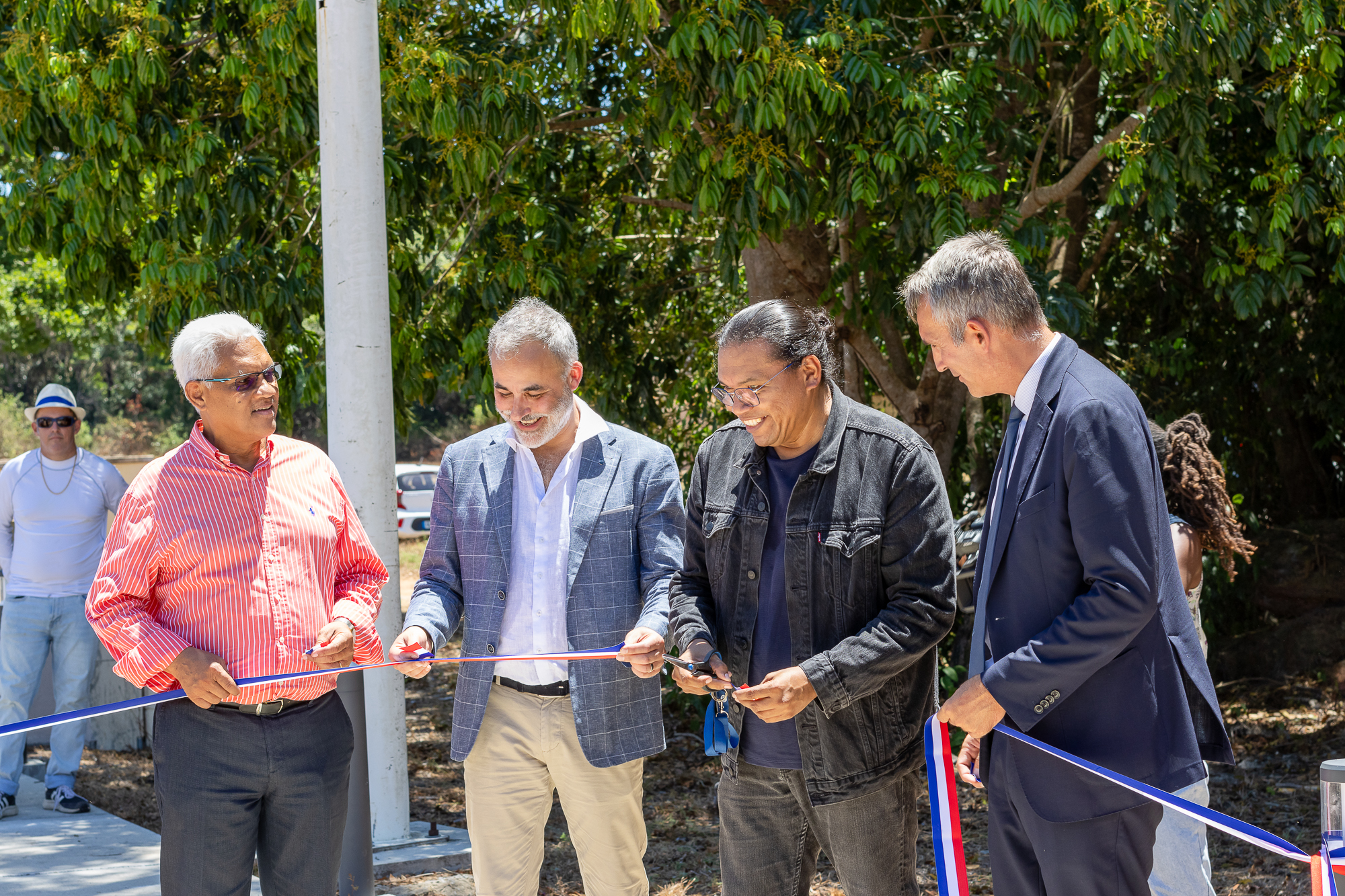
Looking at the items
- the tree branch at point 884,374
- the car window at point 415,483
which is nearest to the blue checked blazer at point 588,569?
the tree branch at point 884,374

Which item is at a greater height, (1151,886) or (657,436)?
(657,436)

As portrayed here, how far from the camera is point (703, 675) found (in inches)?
110

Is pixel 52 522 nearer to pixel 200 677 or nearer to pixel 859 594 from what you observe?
pixel 200 677

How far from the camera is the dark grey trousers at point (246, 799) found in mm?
2885

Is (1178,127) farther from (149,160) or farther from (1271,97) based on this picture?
(149,160)

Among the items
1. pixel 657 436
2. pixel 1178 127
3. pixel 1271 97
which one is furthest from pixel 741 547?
pixel 657 436

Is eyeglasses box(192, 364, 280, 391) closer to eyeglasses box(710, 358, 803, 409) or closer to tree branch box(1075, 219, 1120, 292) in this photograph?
eyeglasses box(710, 358, 803, 409)

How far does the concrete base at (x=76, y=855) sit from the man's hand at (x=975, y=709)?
3438 mm

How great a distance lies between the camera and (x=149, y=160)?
→ 21.2 ft

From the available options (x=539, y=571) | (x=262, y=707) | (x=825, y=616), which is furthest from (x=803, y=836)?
(x=262, y=707)

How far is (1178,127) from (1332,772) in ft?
13.8

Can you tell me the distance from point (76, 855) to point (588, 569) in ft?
11.7

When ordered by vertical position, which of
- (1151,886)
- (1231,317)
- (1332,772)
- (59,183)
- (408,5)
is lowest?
(1151,886)

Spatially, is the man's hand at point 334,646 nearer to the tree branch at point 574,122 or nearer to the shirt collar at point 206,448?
the shirt collar at point 206,448
